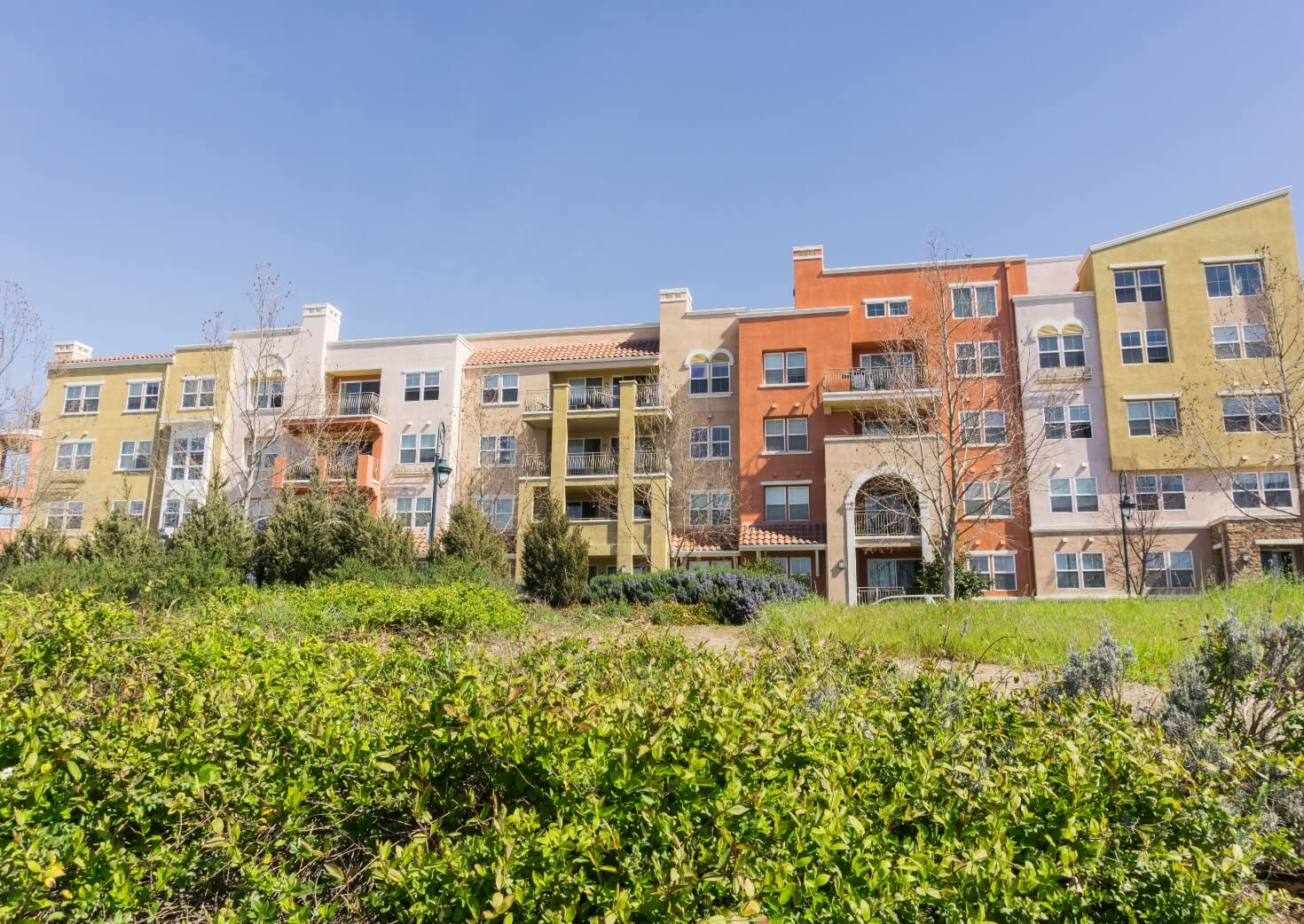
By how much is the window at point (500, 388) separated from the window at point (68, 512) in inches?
755

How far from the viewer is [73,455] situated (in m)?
38.2

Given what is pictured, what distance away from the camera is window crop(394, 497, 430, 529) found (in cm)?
3384

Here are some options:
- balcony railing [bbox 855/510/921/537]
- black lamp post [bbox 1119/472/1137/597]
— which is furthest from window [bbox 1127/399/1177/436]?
balcony railing [bbox 855/510/921/537]

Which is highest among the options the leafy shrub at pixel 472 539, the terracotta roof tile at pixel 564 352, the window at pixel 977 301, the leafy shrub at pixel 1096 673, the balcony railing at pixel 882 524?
the window at pixel 977 301

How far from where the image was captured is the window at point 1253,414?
26.8 meters

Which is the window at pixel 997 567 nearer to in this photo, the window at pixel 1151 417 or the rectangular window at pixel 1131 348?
the window at pixel 1151 417

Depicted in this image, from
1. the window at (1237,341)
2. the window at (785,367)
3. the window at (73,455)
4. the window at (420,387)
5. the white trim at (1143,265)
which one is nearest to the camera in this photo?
the window at (1237,341)

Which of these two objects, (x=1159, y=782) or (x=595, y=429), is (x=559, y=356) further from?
→ (x=1159, y=782)

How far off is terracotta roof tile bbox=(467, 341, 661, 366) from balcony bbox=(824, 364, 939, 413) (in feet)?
24.3

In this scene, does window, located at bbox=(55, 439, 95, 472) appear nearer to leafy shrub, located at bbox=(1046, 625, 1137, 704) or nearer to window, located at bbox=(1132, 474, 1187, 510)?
leafy shrub, located at bbox=(1046, 625, 1137, 704)

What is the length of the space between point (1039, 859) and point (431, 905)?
202 cm

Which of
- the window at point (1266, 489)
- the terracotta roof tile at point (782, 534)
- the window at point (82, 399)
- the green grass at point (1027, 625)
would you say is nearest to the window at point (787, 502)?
the terracotta roof tile at point (782, 534)

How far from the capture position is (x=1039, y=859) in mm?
2793

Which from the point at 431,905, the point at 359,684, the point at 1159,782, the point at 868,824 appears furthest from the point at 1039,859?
the point at 359,684
